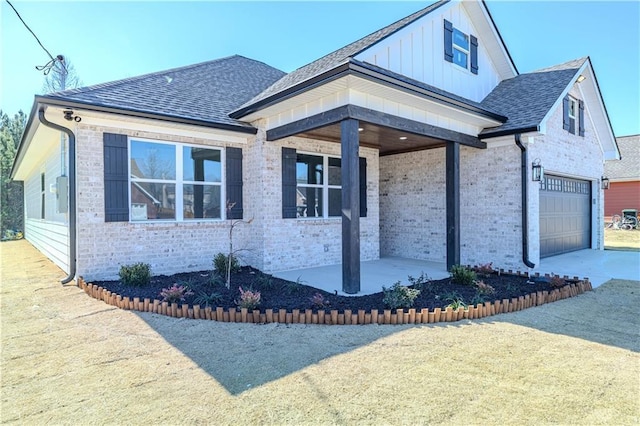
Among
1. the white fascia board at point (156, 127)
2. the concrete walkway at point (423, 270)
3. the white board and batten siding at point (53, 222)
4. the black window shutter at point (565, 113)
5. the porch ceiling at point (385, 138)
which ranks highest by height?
the black window shutter at point (565, 113)

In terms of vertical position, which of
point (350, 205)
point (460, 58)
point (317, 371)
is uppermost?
point (460, 58)

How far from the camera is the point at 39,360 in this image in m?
3.77

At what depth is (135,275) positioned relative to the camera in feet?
21.7

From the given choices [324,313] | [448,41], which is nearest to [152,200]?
[324,313]

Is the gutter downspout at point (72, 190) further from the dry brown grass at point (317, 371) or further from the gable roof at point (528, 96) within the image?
the gable roof at point (528, 96)

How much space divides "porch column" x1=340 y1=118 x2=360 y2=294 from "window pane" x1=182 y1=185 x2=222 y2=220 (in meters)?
3.62

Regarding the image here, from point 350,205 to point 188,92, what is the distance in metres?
5.53

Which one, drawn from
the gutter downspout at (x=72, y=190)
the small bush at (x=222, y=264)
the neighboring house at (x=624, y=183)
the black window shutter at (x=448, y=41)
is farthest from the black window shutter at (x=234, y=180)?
the neighboring house at (x=624, y=183)

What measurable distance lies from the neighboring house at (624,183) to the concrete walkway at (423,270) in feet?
48.3

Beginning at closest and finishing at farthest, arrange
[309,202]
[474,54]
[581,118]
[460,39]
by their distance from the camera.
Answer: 1. [309,202]
2. [460,39]
3. [474,54]
4. [581,118]

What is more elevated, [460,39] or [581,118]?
[460,39]

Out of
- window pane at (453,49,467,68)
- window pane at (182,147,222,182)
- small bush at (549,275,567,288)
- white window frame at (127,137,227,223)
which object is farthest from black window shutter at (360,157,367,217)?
small bush at (549,275,567,288)

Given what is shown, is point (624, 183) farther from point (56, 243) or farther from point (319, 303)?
point (56, 243)

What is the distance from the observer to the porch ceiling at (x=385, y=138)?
821 centimetres
